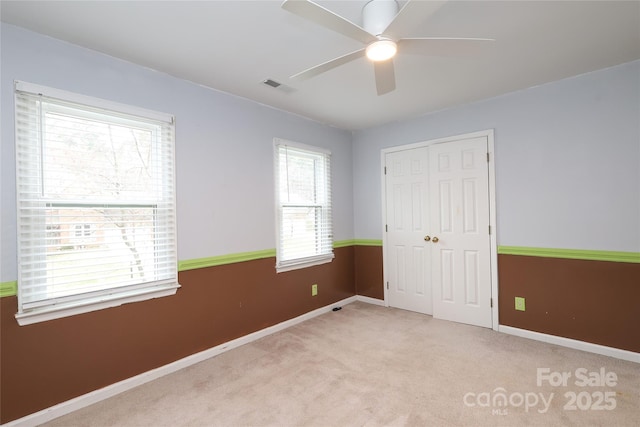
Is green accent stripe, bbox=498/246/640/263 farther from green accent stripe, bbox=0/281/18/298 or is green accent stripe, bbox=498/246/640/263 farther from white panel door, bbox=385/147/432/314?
green accent stripe, bbox=0/281/18/298

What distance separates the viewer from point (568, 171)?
2889 millimetres

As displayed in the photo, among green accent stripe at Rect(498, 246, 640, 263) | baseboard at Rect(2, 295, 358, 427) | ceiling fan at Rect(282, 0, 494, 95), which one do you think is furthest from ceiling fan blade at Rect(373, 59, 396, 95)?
baseboard at Rect(2, 295, 358, 427)

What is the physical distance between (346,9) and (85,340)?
284cm

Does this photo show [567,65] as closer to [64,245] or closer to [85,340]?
[64,245]

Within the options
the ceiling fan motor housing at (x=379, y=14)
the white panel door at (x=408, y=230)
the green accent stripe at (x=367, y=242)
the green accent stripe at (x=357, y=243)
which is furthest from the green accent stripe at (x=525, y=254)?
the ceiling fan motor housing at (x=379, y=14)

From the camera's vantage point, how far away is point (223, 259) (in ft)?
9.71

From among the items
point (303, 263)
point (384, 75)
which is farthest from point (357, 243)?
point (384, 75)

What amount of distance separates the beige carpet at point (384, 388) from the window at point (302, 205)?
40.0 inches

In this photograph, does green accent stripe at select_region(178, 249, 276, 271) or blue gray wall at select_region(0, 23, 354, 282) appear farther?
green accent stripe at select_region(178, 249, 276, 271)

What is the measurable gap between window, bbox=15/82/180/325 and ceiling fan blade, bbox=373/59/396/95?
1.79 metres

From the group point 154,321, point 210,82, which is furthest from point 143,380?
point 210,82

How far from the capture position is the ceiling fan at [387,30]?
4.59 ft

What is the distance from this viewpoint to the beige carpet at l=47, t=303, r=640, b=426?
1.96 m

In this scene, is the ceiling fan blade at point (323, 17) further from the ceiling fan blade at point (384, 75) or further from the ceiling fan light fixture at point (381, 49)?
the ceiling fan blade at point (384, 75)
